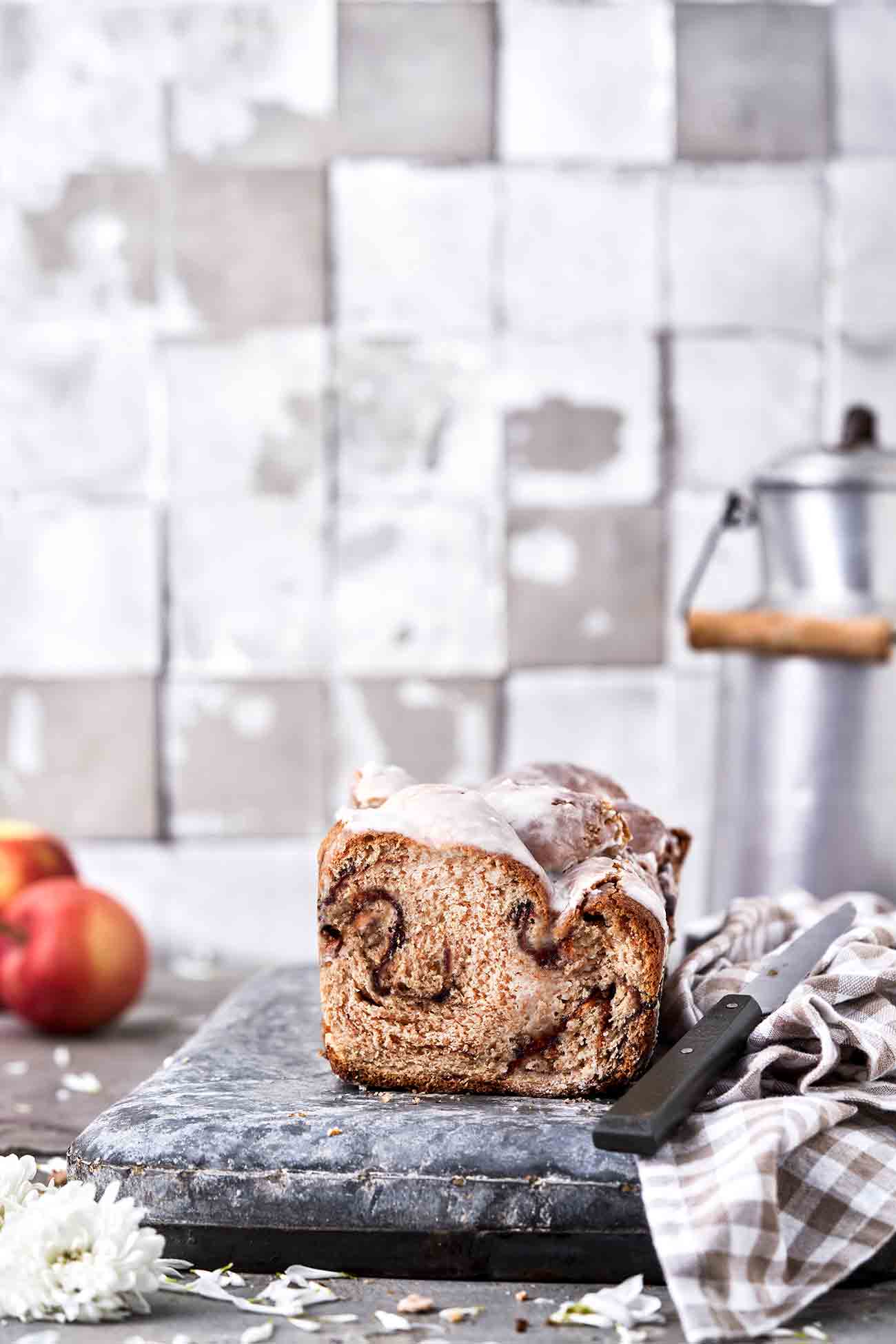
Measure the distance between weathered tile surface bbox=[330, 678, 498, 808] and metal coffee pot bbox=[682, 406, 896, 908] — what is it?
0.46 metres

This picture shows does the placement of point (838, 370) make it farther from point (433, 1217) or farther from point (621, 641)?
point (433, 1217)

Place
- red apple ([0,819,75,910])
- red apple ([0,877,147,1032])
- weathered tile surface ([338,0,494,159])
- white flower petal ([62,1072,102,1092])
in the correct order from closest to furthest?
white flower petal ([62,1072,102,1092])
red apple ([0,877,147,1032])
red apple ([0,819,75,910])
weathered tile surface ([338,0,494,159])

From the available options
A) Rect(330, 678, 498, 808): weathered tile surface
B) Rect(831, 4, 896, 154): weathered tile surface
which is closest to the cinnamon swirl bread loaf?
Rect(330, 678, 498, 808): weathered tile surface

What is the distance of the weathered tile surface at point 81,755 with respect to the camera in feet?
6.70

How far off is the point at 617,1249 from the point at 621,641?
123 cm

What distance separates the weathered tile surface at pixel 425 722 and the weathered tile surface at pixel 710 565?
0.25 meters

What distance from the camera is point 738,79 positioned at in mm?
2020

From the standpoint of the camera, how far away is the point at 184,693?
2041 mm

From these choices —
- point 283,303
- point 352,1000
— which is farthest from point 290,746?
point 352,1000

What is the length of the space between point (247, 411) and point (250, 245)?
8.4 inches

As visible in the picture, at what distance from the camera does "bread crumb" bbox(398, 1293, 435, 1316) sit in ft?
2.72

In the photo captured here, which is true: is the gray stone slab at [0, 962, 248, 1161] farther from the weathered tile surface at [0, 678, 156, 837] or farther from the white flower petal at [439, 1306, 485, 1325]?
the white flower petal at [439, 1306, 485, 1325]

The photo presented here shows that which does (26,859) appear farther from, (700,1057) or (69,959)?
(700,1057)

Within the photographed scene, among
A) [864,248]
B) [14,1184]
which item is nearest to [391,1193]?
[14,1184]
